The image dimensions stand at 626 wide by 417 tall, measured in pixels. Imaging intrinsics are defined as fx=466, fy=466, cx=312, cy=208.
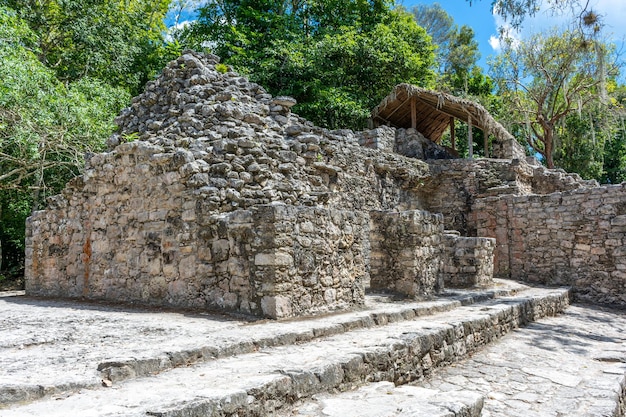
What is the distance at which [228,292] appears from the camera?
5.63m

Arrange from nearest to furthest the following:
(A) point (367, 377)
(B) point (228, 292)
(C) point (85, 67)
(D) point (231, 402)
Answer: (D) point (231, 402)
(A) point (367, 377)
(B) point (228, 292)
(C) point (85, 67)

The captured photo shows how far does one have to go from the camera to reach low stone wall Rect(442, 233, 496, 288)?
9039 millimetres

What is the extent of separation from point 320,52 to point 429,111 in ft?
16.3

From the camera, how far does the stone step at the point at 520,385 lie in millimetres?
3010

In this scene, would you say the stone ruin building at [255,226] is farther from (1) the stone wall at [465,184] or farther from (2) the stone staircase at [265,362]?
(1) the stone wall at [465,184]

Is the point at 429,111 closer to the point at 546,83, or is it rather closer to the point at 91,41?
the point at 546,83

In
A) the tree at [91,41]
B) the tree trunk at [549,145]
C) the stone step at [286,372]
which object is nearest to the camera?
the stone step at [286,372]

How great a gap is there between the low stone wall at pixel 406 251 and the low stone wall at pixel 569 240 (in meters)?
5.01

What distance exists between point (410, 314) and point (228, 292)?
228cm

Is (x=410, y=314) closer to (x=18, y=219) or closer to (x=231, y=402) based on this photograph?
(x=231, y=402)

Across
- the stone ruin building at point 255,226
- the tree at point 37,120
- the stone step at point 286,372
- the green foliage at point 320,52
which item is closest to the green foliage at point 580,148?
the green foliage at point 320,52

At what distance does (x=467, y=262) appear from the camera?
911 cm

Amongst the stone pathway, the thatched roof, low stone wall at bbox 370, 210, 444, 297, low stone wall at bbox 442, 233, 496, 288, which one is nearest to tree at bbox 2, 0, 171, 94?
the thatched roof

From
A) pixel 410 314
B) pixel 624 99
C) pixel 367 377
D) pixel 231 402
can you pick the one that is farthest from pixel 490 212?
pixel 624 99
